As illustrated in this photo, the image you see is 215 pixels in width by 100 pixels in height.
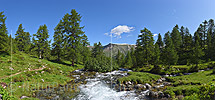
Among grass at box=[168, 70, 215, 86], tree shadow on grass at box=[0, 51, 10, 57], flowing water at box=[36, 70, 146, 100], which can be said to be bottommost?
flowing water at box=[36, 70, 146, 100]

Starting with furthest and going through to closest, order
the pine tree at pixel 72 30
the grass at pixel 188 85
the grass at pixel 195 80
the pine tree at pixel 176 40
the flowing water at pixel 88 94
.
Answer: the pine tree at pixel 176 40 < the pine tree at pixel 72 30 < the grass at pixel 195 80 < the flowing water at pixel 88 94 < the grass at pixel 188 85

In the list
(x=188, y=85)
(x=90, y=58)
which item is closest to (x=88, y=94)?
(x=188, y=85)

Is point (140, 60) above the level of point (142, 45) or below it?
below

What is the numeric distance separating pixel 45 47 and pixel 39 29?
6962 mm

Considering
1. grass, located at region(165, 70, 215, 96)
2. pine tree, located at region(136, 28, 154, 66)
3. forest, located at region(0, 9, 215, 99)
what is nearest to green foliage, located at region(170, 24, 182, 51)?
forest, located at region(0, 9, 215, 99)

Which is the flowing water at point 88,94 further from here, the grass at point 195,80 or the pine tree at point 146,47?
the pine tree at point 146,47

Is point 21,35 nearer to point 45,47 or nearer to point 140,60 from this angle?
point 45,47

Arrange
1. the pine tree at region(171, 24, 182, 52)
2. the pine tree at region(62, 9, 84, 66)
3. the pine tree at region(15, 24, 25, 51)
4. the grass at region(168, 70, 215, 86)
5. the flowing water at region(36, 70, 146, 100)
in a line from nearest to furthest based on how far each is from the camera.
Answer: the flowing water at region(36, 70, 146, 100), the grass at region(168, 70, 215, 86), the pine tree at region(62, 9, 84, 66), the pine tree at region(15, 24, 25, 51), the pine tree at region(171, 24, 182, 52)

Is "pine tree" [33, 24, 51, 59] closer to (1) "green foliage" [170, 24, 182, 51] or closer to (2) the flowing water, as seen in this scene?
(2) the flowing water

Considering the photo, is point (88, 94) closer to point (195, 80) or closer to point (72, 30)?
point (195, 80)

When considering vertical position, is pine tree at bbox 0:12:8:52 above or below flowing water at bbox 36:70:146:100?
above

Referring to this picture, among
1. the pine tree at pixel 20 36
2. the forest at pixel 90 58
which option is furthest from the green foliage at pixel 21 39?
the forest at pixel 90 58

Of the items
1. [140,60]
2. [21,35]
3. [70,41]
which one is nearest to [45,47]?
[70,41]

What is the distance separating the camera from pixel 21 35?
5594 centimetres
